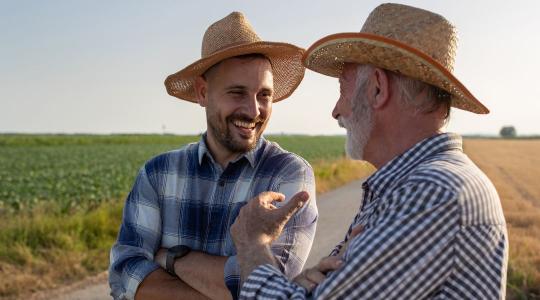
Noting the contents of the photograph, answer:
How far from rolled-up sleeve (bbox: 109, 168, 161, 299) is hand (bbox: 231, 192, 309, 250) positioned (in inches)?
31.6

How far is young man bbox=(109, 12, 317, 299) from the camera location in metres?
2.77

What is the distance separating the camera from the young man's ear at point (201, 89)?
3.40 m

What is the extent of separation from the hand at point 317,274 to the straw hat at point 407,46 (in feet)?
2.50

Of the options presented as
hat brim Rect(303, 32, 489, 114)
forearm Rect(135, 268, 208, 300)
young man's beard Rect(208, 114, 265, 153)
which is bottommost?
forearm Rect(135, 268, 208, 300)

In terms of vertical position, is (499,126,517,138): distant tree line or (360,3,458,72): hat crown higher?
(360,3,458,72): hat crown

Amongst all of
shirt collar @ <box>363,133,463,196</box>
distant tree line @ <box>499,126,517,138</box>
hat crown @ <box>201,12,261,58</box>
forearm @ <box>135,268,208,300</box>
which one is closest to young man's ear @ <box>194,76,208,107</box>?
hat crown @ <box>201,12,261,58</box>

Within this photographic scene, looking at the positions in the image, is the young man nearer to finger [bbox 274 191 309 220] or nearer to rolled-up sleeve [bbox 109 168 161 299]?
rolled-up sleeve [bbox 109 168 161 299]

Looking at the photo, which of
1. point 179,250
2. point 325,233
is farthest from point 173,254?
point 325,233

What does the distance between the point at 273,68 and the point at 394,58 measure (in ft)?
5.10

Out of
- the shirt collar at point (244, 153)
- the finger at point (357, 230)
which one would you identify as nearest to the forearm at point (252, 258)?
the finger at point (357, 230)

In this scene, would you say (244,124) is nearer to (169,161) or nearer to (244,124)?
(244,124)

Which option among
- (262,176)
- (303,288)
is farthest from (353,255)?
(262,176)

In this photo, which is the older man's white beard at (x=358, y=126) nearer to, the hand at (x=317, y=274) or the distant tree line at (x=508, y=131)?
the hand at (x=317, y=274)

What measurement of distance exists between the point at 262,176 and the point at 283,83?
0.98 meters
